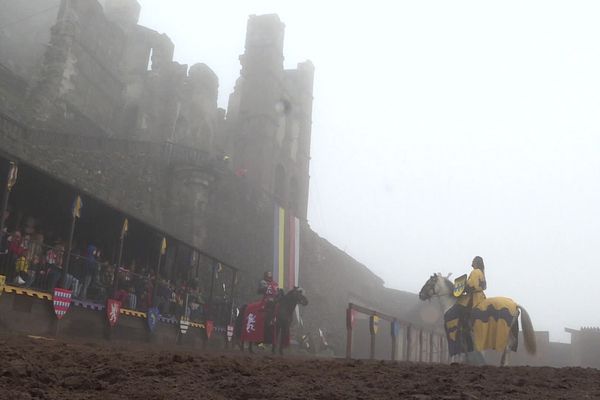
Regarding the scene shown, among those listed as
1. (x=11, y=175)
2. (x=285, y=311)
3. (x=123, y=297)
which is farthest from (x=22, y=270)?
(x=285, y=311)

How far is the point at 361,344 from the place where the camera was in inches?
925

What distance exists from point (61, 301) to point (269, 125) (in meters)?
26.4

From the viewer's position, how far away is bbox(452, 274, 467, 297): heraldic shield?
1070 centimetres

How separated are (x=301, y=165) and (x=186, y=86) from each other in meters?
10.6

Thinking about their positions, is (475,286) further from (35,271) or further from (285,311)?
(35,271)

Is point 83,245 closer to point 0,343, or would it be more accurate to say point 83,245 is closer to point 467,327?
point 0,343

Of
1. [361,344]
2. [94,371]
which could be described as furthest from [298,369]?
[361,344]

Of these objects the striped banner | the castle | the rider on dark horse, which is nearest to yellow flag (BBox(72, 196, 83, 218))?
the castle

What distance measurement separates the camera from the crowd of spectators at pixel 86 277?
10.5m

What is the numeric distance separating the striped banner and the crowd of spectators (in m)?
9.44

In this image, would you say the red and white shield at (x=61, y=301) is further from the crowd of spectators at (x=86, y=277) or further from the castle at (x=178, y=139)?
the castle at (x=178, y=139)

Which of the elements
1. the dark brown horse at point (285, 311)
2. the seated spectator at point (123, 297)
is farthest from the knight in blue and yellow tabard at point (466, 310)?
the seated spectator at point (123, 297)

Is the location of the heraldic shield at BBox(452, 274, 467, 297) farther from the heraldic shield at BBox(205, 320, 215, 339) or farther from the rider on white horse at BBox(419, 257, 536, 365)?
→ the heraldic shield at BBox(205, 320, 215, 339)

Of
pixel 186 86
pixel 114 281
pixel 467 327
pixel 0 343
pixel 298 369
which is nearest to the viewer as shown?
pixel 298 369
